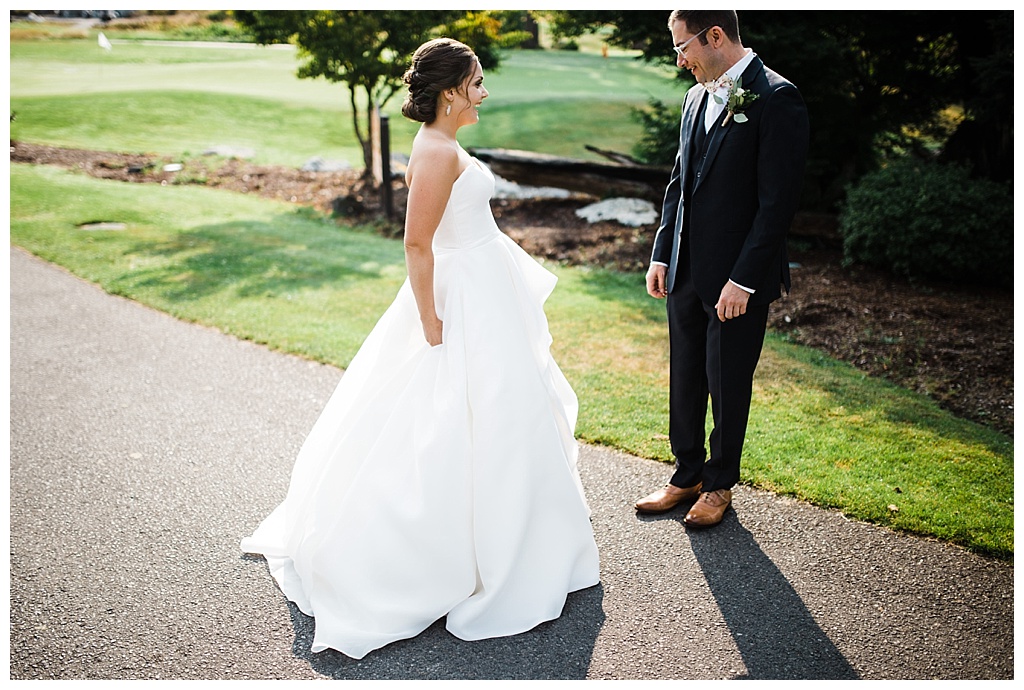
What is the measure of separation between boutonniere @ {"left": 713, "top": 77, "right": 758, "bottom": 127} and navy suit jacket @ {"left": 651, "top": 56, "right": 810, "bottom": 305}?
2 centimetres

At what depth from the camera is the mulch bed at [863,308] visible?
18.2 ft

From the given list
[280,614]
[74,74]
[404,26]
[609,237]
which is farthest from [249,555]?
[74,74]

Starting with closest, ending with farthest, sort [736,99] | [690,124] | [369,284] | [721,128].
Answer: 1. [736,99]
2. [721,128]
3. [690,124]
4. [369,284]

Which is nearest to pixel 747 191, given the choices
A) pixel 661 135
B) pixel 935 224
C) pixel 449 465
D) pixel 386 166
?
pixel 449 465

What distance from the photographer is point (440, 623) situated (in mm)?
3139

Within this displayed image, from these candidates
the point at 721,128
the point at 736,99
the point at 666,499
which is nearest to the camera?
the point at 736,99

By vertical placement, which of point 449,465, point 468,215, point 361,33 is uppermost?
point 361,33

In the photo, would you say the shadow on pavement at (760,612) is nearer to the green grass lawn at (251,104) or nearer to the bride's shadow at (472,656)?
the bride's shadow at (472,656)

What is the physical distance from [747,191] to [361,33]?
8.73 m

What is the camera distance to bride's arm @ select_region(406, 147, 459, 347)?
117 inches

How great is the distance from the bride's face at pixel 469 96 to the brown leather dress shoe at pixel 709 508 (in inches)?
82.3

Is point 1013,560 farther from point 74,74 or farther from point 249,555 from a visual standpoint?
point 74,74

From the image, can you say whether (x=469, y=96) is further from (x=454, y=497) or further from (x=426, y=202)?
(x=454, y=497)


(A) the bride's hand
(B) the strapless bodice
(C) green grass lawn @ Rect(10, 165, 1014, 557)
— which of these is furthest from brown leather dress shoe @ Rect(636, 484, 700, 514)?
(B) the strapless bodice
